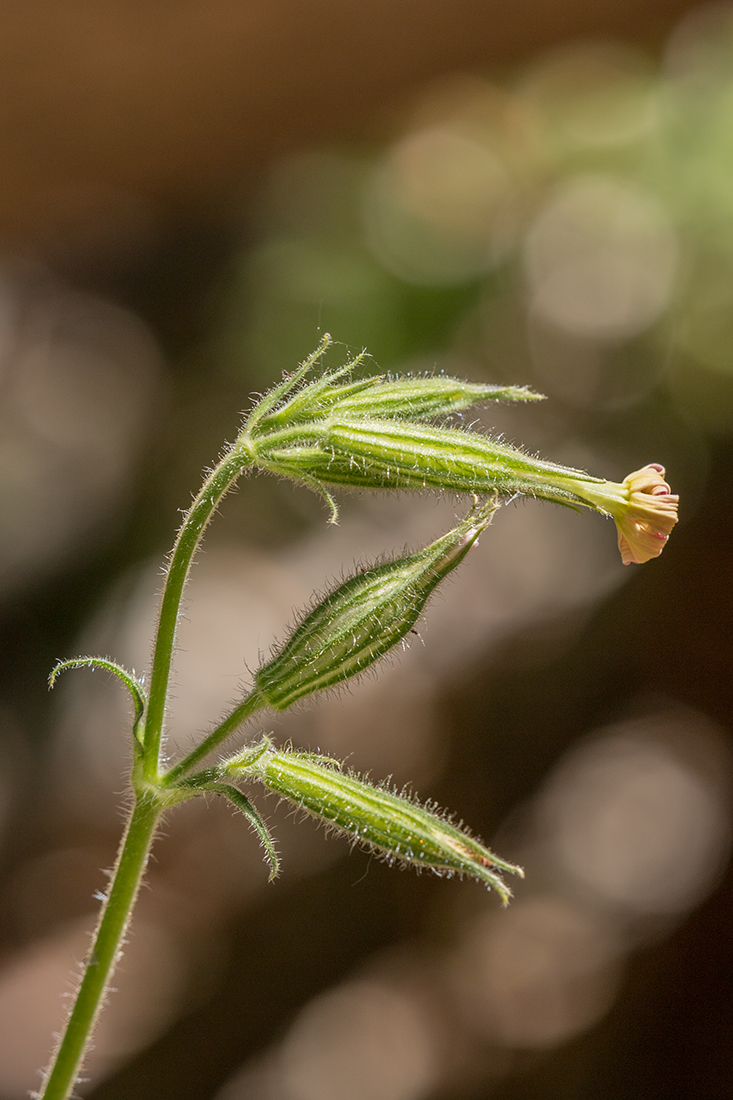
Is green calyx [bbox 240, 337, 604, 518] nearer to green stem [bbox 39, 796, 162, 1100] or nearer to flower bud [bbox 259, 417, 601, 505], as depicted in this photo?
flower bud [bbox 259, 417, 601, 505]

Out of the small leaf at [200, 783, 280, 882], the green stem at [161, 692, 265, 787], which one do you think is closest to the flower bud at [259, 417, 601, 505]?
the green stem at [161, 692, 265, 787]

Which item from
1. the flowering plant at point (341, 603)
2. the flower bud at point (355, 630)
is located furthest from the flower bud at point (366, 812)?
the flower bud at point (355, 630)

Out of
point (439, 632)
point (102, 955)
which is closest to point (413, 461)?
point (102, 955)

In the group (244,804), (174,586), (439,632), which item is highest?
(439,632)

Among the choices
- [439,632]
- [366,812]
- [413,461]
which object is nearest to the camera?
[366,812]

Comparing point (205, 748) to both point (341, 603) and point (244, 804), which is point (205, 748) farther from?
point (341, 603)
